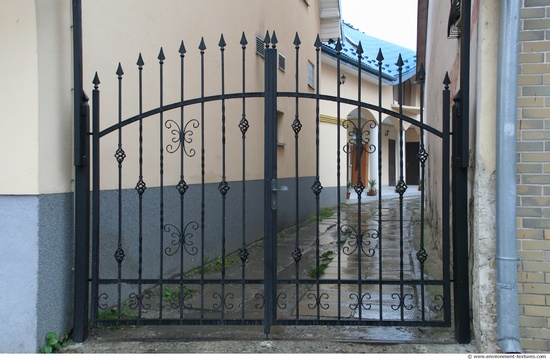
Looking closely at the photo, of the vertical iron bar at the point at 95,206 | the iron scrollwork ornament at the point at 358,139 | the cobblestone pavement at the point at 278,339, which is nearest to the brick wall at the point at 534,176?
the cobblestone pavement at the point at 278,339

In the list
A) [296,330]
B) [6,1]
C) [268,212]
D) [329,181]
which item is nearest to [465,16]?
[268,212]

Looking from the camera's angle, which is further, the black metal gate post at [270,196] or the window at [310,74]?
the window at [310,74]

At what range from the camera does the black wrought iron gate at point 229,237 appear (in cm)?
400

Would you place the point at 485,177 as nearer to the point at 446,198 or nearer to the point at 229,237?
the point at 446,198

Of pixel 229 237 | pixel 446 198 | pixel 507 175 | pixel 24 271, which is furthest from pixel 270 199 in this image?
pixel 229 237

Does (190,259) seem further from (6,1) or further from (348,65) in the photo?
(348,65)

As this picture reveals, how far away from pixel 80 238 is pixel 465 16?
3434 mm

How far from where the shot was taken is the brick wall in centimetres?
356

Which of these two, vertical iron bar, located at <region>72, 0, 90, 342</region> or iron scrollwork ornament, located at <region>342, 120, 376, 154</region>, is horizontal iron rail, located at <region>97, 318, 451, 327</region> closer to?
vertical iron bar, located at <region>72, 0, 90, 342</region>

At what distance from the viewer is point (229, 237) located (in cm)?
775

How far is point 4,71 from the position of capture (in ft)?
12.1

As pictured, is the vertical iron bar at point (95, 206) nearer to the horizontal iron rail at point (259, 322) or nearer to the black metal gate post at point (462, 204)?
the horizontal iron rail at point (259, 322)

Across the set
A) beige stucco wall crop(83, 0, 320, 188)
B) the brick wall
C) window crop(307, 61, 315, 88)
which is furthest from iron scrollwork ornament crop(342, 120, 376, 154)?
window crop(307, 61, 315, 88)

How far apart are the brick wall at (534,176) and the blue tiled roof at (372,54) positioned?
11.9 meters
